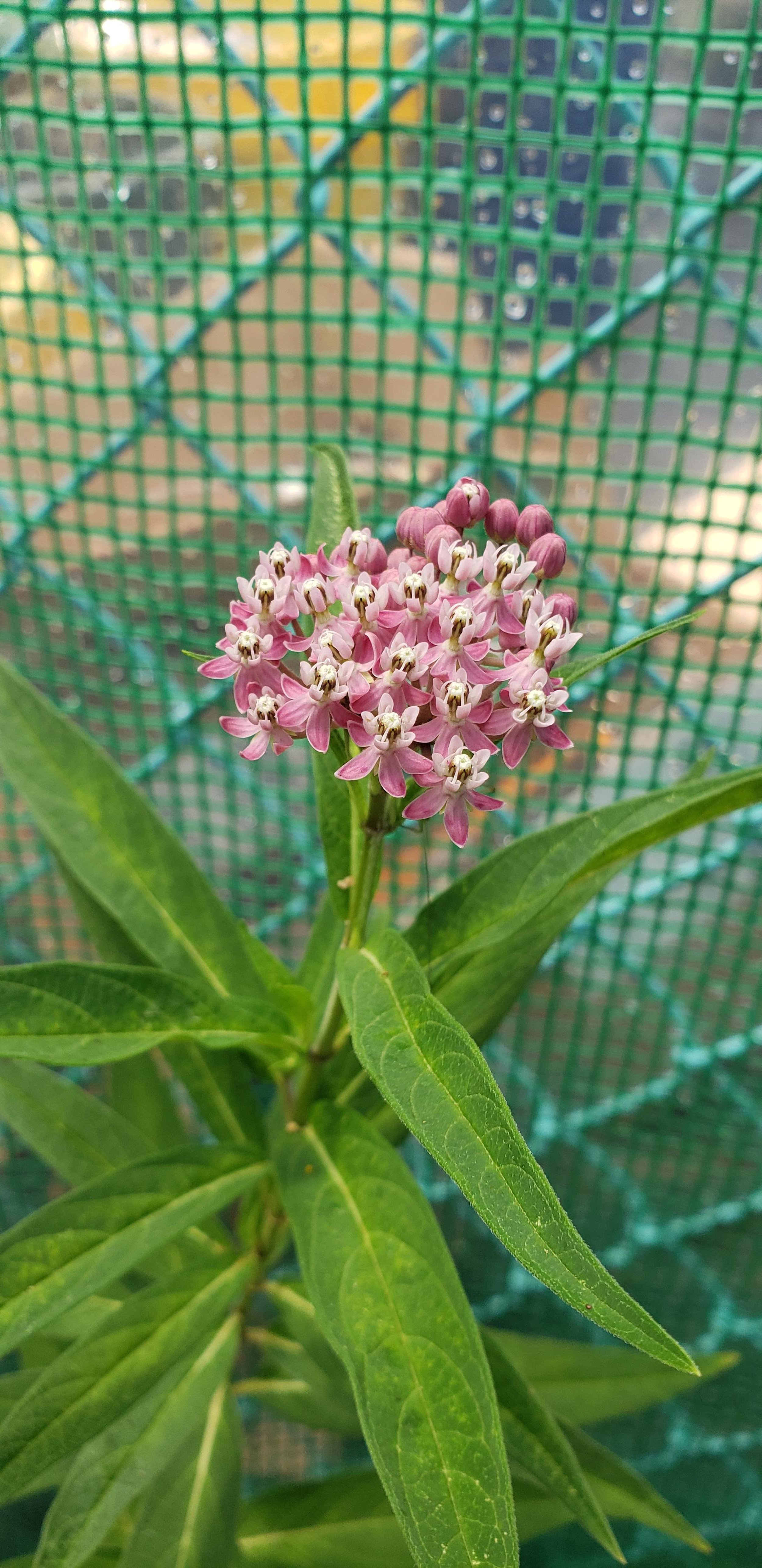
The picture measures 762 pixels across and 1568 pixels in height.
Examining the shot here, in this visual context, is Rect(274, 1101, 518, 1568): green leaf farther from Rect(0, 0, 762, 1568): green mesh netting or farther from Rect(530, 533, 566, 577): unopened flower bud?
Rect(0, 0, 762, 1568): green mesh netting

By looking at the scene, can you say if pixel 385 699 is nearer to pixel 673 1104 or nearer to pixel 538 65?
pixel 538 65

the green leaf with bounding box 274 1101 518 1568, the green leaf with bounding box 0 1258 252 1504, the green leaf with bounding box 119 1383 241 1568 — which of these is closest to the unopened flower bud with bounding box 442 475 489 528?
the green leaf with bounding box 274 1101 518 1568

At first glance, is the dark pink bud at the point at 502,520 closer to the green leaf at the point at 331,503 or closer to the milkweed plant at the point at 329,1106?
the milkweed plant at the point at 329,1106

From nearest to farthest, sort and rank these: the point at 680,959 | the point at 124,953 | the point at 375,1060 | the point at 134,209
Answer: the point at 375,1060, the point at 124,953, the point at 134,209, the point at 680,959

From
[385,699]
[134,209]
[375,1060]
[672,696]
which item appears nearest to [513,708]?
[385,699]

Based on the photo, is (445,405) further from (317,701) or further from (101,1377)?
(101,1377)

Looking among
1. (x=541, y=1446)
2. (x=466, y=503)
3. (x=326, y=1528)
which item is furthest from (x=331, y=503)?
(x=326, y=1528)
